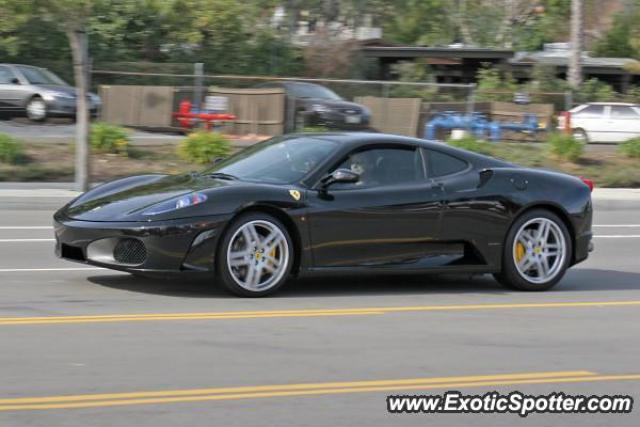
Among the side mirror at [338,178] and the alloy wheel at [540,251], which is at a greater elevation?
the side mirror at [338,178]

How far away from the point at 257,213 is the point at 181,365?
92.0 inches

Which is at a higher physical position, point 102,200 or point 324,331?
point 102,200

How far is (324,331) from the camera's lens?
7441 mm

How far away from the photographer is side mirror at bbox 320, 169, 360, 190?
8.69 meters

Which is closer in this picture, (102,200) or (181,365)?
(181,365)

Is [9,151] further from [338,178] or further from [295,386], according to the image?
[295,386]

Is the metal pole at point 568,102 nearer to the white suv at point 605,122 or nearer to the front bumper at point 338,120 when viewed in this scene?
the white suv at point 605,122

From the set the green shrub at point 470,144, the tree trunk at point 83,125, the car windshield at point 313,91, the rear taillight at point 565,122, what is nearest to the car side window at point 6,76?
the car windshield at point 313,91

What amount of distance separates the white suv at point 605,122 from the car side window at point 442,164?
23.2m

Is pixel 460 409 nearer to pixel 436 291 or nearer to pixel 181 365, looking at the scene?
pixel 181 365

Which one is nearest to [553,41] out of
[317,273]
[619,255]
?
[619,255]

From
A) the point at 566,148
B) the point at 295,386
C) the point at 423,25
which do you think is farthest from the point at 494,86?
the point at 295,386

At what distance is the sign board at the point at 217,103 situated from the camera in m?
25.2

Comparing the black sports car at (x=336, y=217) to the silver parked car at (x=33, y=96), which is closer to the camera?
the black sports car at (x=336, y=217)
